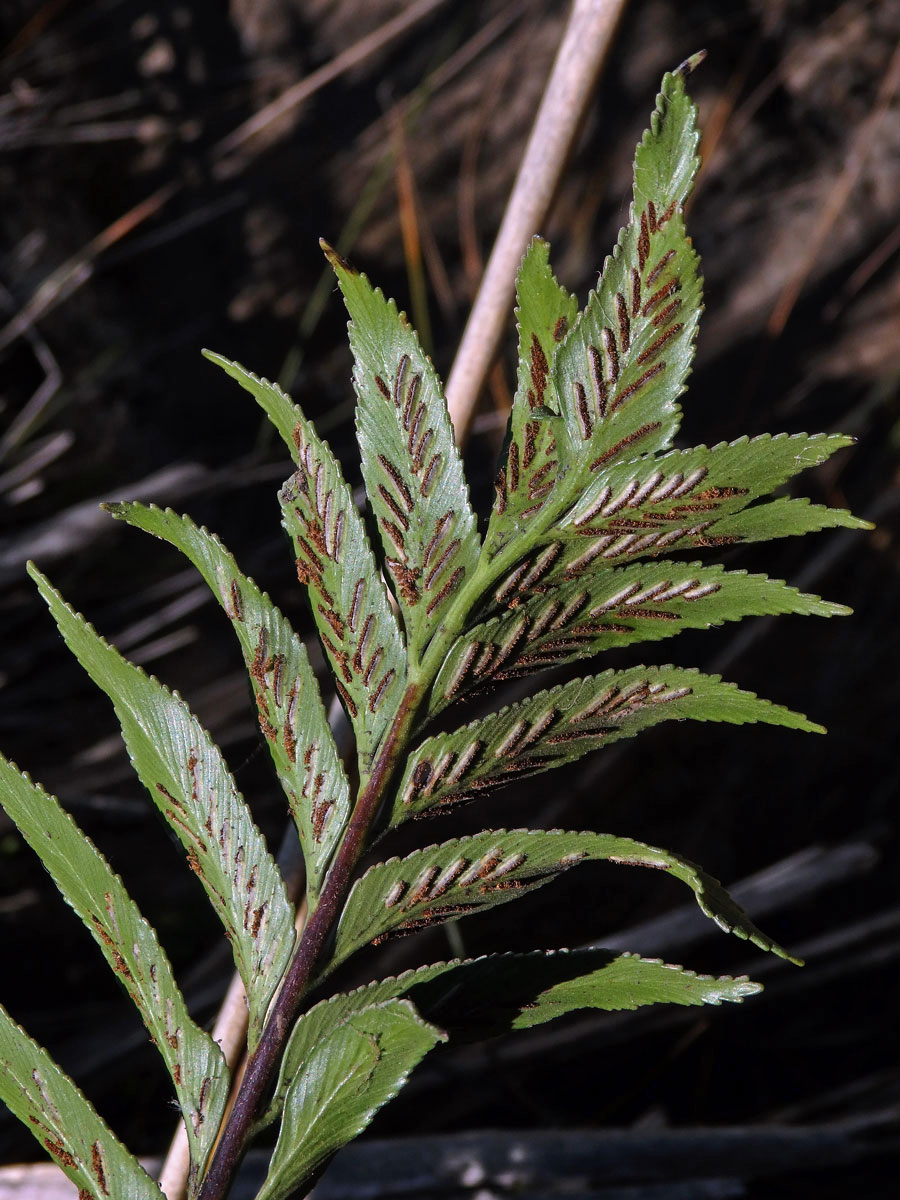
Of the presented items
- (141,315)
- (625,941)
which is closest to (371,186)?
(141,315)

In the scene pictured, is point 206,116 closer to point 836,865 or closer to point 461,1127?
point 836,865

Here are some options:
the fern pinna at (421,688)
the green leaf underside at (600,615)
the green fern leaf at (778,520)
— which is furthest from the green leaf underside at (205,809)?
the green fern leaf at (778,520)

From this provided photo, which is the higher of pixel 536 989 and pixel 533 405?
pixel 533 405

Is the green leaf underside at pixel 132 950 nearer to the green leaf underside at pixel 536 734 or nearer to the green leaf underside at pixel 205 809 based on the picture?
the green leaf underside at pixel 205 809

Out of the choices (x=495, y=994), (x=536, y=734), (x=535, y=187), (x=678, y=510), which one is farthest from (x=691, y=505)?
(x=535, y=187)

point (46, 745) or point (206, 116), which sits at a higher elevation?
point (206, 116)

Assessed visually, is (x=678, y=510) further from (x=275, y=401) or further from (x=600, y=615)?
(x=275, y=401)
